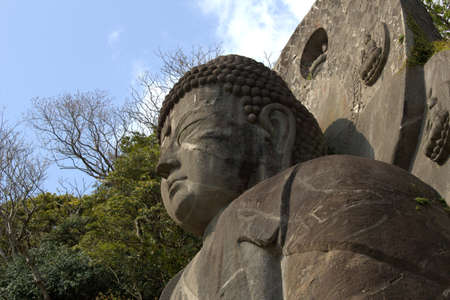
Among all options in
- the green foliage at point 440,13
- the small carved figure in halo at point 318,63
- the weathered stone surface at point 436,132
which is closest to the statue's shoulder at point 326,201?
the weathered stone surface at point 436,132

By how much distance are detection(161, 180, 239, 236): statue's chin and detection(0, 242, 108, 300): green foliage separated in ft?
32.5

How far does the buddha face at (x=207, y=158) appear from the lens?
315cm

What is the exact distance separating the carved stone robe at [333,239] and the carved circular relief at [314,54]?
2327 mm

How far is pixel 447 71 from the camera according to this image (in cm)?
287

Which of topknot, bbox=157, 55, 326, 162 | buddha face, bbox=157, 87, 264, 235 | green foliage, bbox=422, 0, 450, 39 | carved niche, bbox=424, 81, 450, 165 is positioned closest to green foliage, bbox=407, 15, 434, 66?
carved niche, bbox=424, 81, 450, 165

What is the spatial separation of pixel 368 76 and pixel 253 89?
89cm

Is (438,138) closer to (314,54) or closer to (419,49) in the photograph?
(419,49)

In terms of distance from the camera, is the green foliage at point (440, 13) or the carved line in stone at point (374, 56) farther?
the green foliage at point (440, 13)

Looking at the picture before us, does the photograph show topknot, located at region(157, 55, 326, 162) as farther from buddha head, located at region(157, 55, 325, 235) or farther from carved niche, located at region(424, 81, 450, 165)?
carved niche, located at region(424, 81, 450, 165)

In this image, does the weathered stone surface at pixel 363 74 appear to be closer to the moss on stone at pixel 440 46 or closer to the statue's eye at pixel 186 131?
the moss on stone at pixel 440 46

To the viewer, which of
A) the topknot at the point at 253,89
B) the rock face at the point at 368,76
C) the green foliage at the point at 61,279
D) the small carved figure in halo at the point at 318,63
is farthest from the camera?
the green foliage at the point at 61,279

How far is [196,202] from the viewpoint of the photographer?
10.4 ft

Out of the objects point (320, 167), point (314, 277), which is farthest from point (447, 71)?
point (314, 277)

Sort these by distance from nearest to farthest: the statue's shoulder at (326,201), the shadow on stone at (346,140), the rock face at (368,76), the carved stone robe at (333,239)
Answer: the carved stone robe at (333,239)
the statue's shoulder at (326,201)
the rock face at (368,76)
the shadow on stone at (346,140)
